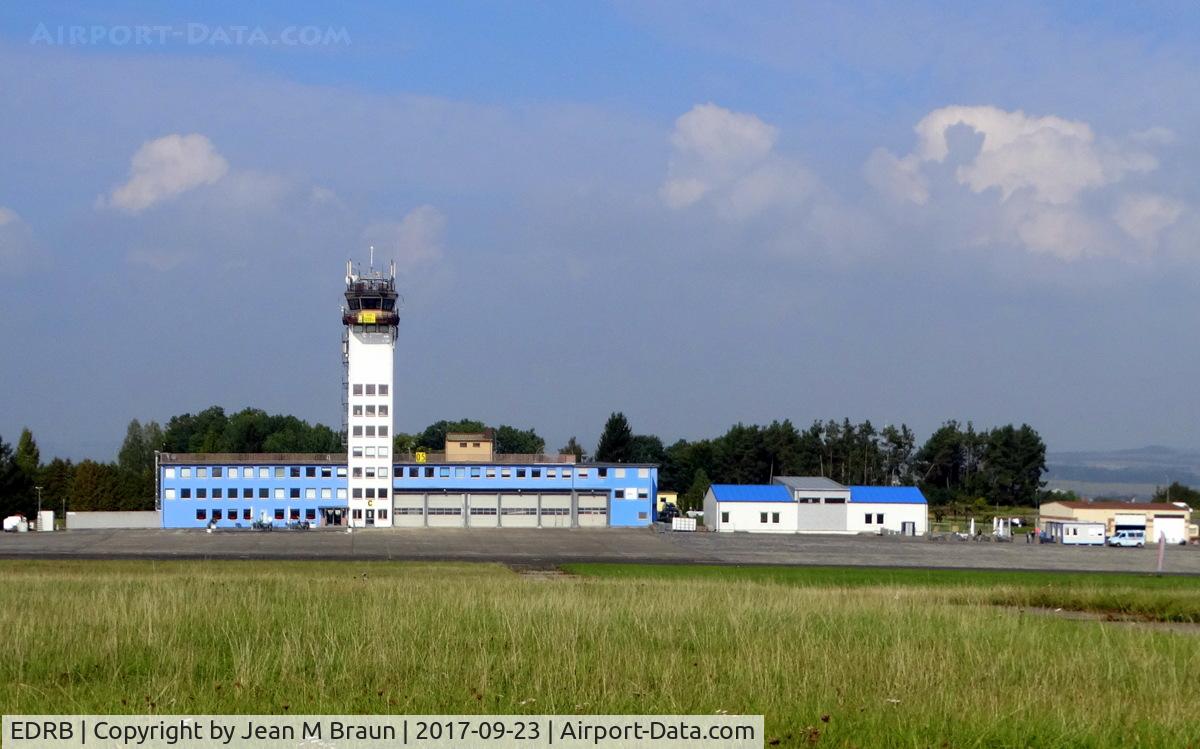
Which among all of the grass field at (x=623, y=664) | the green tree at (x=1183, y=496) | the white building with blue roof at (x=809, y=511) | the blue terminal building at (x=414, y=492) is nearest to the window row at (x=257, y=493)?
the blue terminal building at (x=414, y=492)

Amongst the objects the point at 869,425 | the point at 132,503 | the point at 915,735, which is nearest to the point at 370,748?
the point at 915,735

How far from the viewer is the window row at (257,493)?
351 ft

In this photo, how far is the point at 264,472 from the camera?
10819cm

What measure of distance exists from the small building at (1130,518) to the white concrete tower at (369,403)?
59.3m

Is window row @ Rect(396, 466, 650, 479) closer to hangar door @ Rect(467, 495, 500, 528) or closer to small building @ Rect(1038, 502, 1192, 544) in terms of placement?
hangar door @ Rect(467, 495, 500, 528)

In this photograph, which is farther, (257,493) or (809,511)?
(257,493)

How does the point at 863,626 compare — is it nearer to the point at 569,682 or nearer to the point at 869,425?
the point at 569,682

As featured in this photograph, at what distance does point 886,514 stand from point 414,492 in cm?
4319

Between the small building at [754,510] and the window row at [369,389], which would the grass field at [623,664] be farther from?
the window row at [369,389]

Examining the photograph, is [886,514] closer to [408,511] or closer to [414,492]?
[414,492]

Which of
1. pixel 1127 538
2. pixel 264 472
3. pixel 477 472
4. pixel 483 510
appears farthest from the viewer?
pixel 483 510

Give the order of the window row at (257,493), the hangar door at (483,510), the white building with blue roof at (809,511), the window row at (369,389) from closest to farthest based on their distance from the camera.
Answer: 1. the white building with blue roof at (809,511)
2. the window row at (257,493)
3. the window row at (369,389)
4. the hangar door at (483,510)

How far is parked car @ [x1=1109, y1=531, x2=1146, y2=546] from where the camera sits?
9619 cm

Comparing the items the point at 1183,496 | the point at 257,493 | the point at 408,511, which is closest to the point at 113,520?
the point at 257,493
